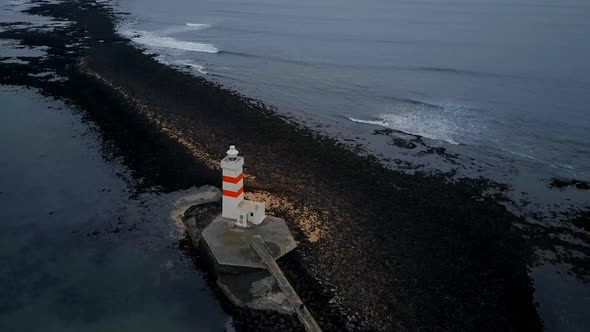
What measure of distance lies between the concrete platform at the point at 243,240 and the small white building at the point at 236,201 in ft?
0.72

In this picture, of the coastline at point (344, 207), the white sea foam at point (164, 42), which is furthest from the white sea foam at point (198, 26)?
the coastline at point (344, 207)

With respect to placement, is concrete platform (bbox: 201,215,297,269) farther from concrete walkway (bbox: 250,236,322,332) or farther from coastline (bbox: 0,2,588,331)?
coastline (bbox: 0,2,588,331)

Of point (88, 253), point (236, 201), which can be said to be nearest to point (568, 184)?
point (236, 201)

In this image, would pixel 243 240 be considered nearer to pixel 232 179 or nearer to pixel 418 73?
pixel 232 179

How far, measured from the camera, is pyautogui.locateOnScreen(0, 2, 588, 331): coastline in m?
12.2

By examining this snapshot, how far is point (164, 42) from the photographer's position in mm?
49406

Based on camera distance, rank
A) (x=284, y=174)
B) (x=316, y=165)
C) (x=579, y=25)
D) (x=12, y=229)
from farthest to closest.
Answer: (x=579, y=25)
(x=316, y=165)
(x=284, y=174)
(x=12, y=229)

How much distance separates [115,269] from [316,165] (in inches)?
400

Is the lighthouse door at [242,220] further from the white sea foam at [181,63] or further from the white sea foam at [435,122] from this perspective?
the white sea foam at [181,63]

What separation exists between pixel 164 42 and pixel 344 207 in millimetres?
39282

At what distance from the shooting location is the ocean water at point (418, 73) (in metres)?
26.7

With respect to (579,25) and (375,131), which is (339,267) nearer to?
(375,131)

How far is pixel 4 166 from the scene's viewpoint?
65.8ft

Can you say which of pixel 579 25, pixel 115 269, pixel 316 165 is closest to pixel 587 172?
pixel 316 165
